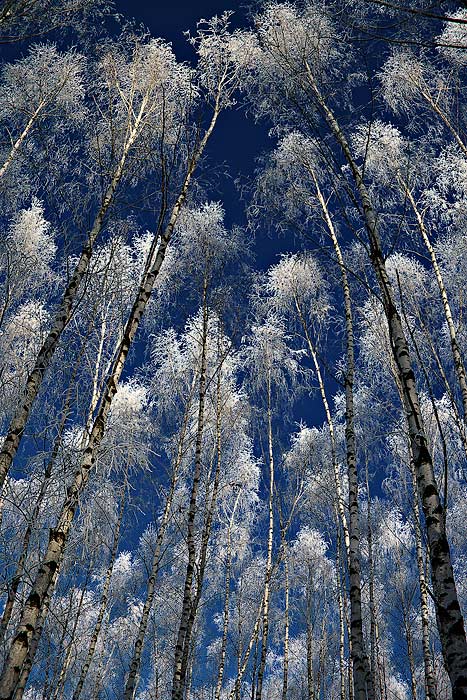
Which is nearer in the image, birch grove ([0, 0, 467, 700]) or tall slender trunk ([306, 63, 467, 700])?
tall slender trunk ([306, 63, 467, 700])

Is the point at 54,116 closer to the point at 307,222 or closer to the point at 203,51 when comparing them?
the point at 203,51

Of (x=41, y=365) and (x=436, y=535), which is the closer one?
(x=436, y=535)

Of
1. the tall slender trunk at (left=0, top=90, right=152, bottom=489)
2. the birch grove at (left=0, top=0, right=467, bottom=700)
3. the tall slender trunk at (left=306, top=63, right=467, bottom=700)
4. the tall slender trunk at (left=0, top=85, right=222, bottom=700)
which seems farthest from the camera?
the birch grove at (left=0, top=0, right=467, bottom=700)

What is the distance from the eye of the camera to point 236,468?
48.4ft

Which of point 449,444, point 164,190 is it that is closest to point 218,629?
point 449,444

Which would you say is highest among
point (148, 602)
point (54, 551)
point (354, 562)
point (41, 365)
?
point (41, 365)

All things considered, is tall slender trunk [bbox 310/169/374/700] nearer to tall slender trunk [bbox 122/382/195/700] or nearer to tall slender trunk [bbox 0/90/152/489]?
tall slender trunk [bbox 0/90/152/489]

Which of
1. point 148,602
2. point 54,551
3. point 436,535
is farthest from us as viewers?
point 148,602

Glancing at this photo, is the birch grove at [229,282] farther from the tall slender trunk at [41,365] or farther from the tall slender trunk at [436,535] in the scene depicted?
the tall slender trunk at [436,535]

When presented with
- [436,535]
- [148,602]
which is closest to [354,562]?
[436,535]

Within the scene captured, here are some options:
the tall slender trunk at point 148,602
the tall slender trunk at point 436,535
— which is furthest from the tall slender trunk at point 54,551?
the tall slender trunk at point 148,602

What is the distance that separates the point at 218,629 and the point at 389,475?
17.1m

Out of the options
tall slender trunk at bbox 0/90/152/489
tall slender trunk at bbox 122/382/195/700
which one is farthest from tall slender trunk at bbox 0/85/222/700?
tall slender trunk at bbox 122/382/195/700

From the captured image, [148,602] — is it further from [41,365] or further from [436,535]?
[436,535]
